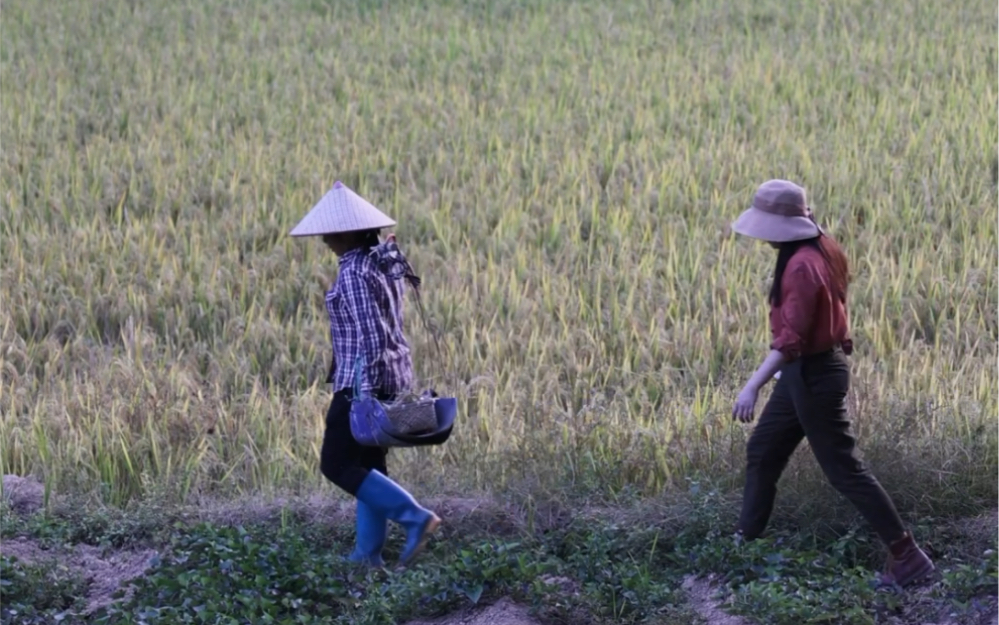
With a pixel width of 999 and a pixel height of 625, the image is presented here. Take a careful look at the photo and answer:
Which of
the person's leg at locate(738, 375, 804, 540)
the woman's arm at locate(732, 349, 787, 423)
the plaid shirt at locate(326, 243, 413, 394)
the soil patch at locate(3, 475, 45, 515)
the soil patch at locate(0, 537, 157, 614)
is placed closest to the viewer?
the woman's arm at locate(732, 349, 787, 423)

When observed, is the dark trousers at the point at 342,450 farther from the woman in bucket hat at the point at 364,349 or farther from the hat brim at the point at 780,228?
the hat brim at the point at 780,228

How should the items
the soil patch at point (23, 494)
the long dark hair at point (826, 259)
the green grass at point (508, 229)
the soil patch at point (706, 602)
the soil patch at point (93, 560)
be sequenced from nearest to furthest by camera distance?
1. the soil patch at point (706, 602)
2. the long dark hair at point (826, 259)
3. the soil patch at point (93, 560)
4. the soil patch at point (23, 494)
5. the green grass at point (508, 229)

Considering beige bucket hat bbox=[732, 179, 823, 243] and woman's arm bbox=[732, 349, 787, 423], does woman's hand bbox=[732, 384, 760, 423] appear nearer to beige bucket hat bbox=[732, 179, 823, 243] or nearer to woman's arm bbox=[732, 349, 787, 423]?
woman's arm bbox=[732, 349, 787, 423]

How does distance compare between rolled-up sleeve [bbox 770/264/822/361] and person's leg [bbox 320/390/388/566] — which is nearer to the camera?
rolled-up sleeve [bbox 770/264/822/361]

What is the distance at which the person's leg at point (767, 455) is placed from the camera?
4730mm

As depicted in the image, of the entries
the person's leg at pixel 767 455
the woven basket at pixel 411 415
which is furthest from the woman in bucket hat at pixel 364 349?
the person's leg at pixel 767 455

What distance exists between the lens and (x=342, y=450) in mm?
4961

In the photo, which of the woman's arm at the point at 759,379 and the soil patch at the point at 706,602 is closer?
the soil patch at the point at 706,602

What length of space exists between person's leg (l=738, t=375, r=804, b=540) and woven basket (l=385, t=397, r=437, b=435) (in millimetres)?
1175

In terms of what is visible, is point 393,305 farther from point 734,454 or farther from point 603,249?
point 603,249

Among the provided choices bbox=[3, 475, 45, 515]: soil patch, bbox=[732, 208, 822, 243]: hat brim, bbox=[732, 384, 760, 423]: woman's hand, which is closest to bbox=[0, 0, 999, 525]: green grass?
bbox=[3, 475, 45, 515]: soil patch

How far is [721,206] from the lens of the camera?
31.6 ft

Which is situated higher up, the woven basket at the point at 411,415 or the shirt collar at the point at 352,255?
the shirt collar at the point at 352,255

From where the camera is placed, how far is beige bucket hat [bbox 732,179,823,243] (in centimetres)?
459
